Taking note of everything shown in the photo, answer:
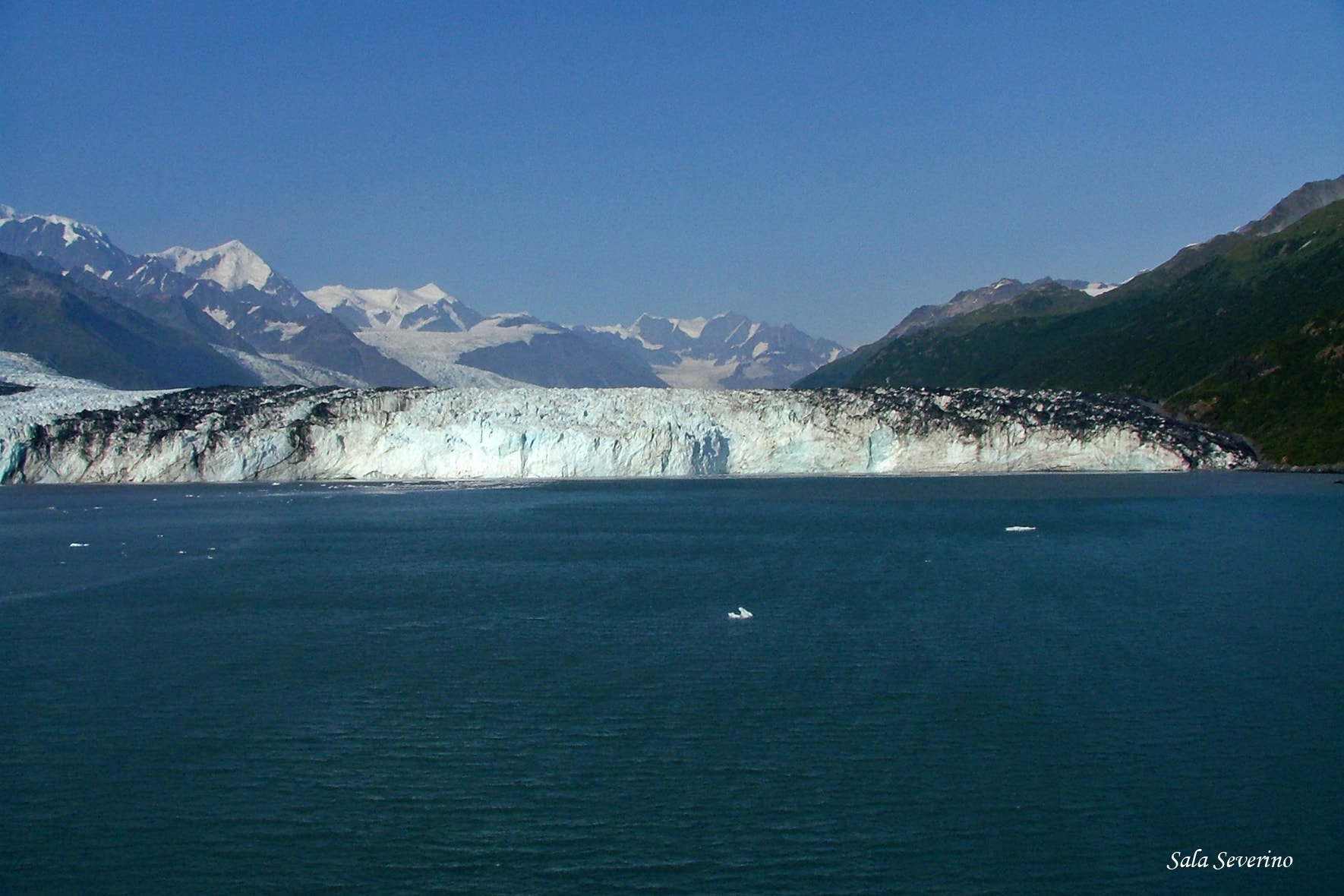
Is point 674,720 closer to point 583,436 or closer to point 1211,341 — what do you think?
point 583,436

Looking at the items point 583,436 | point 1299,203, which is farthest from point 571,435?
point 1299,203

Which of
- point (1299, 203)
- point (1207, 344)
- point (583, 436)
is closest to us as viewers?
point (583, 436)

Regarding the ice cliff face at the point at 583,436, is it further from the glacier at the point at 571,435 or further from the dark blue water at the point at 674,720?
the dark blue water at the point at 674,720

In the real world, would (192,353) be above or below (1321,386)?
above

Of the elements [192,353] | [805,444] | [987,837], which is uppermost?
[192,353]

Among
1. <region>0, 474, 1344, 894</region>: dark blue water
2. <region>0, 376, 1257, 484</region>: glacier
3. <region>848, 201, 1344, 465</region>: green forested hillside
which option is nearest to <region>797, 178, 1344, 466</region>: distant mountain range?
<region>848, 201, 1344, 465</region>: green forested hillside

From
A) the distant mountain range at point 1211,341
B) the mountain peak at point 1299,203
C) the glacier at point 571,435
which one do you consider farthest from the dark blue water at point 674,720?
the mountain peak at point 1299,203

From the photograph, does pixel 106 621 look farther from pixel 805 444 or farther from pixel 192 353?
pixel 192 353

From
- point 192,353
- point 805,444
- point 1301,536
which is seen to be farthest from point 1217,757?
point 192,353
